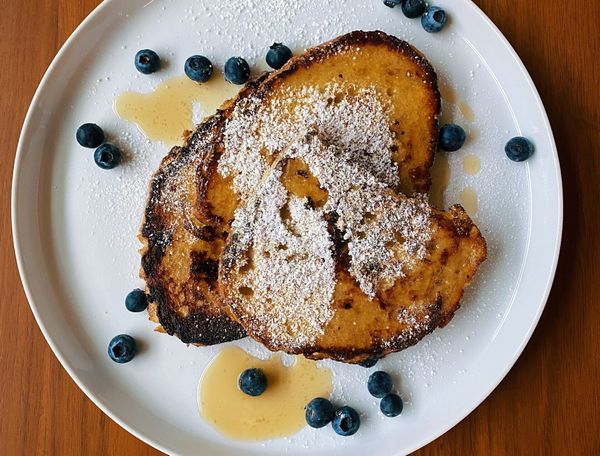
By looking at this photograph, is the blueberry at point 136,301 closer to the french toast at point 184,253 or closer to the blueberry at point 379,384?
the french toast at point 184,253

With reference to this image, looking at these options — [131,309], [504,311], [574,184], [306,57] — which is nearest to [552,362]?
[504,311]

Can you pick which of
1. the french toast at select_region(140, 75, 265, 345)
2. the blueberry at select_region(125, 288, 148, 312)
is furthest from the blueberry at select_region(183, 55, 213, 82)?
the blueberry at select_region(125, 288, 148, 312)

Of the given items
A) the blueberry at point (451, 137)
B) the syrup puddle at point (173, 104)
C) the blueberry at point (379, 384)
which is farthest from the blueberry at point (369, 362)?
the syrup puddle at point (173, 104)

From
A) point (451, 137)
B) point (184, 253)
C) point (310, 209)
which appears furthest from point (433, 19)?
point (184, 253)

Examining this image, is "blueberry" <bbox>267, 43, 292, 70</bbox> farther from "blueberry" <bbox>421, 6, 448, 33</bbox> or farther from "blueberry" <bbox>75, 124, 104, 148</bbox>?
"blueberry" <bbox>75, 124, 104, 148</bbox>

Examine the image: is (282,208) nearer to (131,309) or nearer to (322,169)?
(322,169)

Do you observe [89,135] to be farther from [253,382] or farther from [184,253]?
[253,382]
